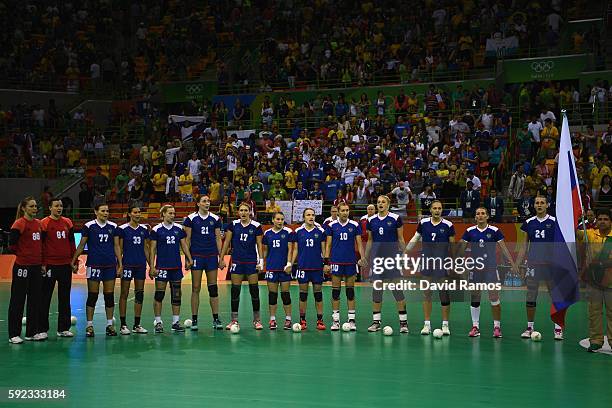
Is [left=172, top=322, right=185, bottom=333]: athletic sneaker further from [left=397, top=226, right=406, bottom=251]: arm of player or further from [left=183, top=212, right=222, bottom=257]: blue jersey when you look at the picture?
[left=397, top=226, right=406, bottom=251]: arm of player

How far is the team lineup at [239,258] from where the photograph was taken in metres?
14.6

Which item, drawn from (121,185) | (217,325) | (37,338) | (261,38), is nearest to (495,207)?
(217,325)

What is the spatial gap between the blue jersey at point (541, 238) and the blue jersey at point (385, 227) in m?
2.42

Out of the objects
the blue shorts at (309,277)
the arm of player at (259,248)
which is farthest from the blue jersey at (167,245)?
the blue shorts at (309,277)

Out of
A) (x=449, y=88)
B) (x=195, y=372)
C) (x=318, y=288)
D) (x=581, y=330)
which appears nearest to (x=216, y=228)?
(x=318, y=288)

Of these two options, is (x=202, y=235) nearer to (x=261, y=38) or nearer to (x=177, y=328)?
(x=177, y=328)

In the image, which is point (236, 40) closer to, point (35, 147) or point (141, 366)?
point (35, 147)

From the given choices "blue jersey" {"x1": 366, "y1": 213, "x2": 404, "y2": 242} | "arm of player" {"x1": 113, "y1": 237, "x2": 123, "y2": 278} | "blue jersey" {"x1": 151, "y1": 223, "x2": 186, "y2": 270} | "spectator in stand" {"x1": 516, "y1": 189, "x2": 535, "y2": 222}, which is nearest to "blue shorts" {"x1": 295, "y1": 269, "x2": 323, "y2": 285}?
"blue jersey" {"x1": 366, "y1": 213, "x2": 404, "y2": 242}

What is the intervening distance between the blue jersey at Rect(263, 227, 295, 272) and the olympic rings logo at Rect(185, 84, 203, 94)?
23.8m

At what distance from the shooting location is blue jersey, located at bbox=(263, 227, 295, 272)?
15883mm

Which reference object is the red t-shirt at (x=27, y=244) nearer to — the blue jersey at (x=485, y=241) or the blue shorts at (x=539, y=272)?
the blue jersey at (x=485, y=241)

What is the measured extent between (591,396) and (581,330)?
5850 millimetres

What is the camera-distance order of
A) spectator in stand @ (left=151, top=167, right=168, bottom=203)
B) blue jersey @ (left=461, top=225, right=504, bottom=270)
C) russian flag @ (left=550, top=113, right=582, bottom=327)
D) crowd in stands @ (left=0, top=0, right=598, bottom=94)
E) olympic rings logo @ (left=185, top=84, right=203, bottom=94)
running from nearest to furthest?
russian flag @ (left=550, top=113, right=582, bottom=327)
blue jersey @ (left=461, top=225, right=504, bottom=270)
spectator in stand @ (left=151, top=167, right=168, bottom=203)
crowd in stands @ (left=0, top=0, right=598, bottom=94)
olympic rings logo @ (left=185, top=84, right=203, bottom=94)

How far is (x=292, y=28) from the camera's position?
129 ft
